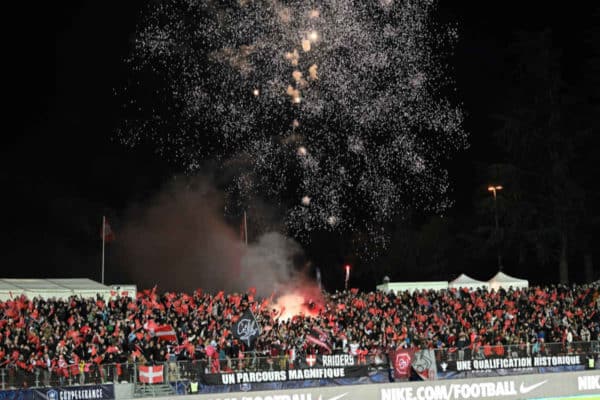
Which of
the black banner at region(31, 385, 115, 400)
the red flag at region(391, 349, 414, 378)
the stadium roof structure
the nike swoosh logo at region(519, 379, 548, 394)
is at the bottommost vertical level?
→ the nike swoosh logo at region(519, 379, 548, 394)

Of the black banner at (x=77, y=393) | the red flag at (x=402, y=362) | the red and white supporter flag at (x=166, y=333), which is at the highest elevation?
the red and white supporter flag at (x=166, y=333)

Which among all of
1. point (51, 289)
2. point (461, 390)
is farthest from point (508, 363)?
point (51, 289)

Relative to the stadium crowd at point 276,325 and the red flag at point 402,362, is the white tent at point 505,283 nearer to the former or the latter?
the stadium crowd at point 276,325

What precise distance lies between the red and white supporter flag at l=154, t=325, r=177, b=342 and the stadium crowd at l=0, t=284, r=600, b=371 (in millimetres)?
37

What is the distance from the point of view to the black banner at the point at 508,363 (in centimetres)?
3080

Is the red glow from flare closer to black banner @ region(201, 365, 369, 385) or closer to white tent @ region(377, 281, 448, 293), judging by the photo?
white tent @ region(377, 281, 448, 293)

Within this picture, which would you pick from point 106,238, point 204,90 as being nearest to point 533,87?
point 204,90

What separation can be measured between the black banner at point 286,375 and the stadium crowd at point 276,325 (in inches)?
24.0

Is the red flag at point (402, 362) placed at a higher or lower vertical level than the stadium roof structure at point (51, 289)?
lower

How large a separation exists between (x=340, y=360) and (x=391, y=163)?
27.1 metres

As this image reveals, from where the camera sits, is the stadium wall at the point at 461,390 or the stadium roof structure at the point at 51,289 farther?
the stadium roof structure at the point at 51,289

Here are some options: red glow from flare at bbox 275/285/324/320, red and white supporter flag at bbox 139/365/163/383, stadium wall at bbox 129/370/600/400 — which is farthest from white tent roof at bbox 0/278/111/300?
stadium wall at bbox 129/370/600/400

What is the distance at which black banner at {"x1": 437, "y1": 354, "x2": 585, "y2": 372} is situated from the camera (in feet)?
101

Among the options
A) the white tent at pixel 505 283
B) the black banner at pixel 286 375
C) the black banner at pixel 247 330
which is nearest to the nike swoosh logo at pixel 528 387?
the black banner at pixel 286 375
